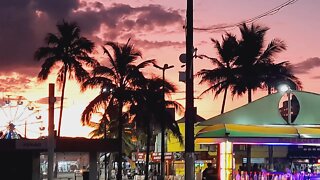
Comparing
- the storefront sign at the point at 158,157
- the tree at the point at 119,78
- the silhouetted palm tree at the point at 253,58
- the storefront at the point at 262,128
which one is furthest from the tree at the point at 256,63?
the storefront at the point at 262,128


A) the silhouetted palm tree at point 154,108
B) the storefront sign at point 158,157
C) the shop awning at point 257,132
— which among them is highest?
the silhouetted palm tree at point 154,108

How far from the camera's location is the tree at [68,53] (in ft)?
166

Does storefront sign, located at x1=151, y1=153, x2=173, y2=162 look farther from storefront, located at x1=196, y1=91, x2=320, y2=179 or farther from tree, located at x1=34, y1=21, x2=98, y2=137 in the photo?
storefront, located at x1=196, y1=91, x2=320, y2=179

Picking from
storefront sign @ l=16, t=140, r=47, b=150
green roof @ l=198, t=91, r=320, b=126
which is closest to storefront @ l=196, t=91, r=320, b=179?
green roof @ l=198, t=91, r=320, b=126

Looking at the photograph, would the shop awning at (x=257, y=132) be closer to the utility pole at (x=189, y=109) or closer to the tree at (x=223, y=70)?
the utility pole at (x=189, y=109)

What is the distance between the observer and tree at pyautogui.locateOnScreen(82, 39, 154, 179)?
41.0 meters

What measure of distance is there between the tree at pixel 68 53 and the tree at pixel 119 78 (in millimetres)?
9323

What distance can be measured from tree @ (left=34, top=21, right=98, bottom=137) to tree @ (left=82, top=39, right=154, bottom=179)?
9323 millimetres

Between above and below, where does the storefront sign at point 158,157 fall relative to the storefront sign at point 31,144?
below

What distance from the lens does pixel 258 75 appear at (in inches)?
1889

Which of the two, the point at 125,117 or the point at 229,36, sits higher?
the point at 229,36

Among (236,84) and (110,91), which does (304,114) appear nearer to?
(110,91)

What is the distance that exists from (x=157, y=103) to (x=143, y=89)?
425cm

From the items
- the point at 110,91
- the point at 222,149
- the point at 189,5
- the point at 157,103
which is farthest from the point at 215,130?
the point at 157,103
